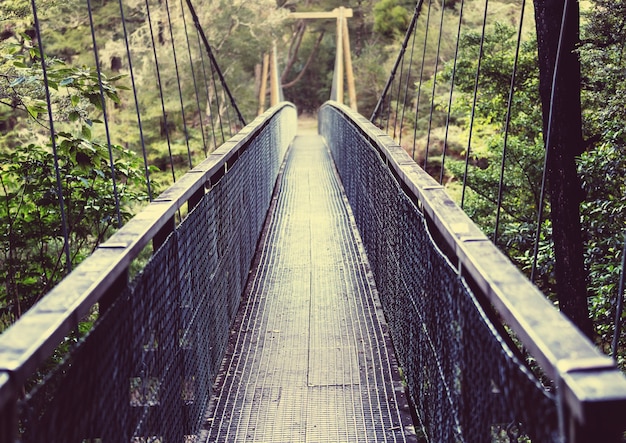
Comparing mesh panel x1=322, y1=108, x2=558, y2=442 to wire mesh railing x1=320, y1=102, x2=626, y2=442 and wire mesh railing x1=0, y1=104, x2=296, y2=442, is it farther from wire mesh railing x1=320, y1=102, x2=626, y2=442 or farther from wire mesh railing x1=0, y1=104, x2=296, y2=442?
wire mesh railing x1=0, y1=104, x2=296, y2=442

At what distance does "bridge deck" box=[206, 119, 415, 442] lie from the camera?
2.21 metres

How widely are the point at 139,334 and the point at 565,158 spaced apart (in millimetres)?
4328

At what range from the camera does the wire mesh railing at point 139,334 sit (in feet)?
3.17

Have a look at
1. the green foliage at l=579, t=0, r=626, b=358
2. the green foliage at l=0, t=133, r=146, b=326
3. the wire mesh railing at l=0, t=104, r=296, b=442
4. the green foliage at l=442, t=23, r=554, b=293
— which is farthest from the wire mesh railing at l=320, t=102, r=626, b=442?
the green foliage at l=442, t=23, r=554, b=293

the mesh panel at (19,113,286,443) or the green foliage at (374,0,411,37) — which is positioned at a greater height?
the green foliage at (374,0,411,37)

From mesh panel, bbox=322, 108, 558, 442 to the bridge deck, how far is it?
137 mm

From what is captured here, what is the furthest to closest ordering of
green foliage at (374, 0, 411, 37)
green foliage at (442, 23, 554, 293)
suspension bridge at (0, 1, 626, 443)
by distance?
green foliage at (374, 0, 411, 37) → green foliage at (442, 23, 554, 293) → suspension bridge at (0, 1, 626, 443)

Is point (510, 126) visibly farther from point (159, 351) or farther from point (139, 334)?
point (139, 334)

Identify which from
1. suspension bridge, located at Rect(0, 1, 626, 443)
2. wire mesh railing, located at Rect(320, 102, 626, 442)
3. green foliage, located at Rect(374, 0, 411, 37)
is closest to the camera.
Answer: wire mesh railing, located at Rect(320, 102, 626, 442)

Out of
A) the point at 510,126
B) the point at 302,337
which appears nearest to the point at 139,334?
the point at 302,337

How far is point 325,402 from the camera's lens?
2371mm

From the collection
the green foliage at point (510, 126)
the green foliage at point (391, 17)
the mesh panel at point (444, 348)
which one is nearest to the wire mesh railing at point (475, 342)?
the mesh panel at point (444, 348)

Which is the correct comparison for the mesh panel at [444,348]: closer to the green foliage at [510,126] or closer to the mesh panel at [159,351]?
the mesh panel at [159,351]

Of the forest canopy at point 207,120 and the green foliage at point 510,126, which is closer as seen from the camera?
the forest canopy at point 207,120
